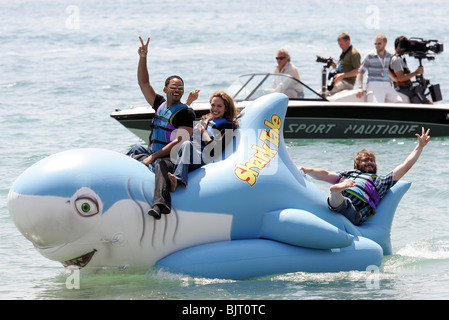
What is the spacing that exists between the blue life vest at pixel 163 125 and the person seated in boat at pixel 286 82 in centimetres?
553

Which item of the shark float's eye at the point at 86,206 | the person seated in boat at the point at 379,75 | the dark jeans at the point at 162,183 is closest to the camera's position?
the shark float's eye at the point at 86,206

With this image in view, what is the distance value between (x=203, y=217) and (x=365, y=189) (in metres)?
1.63

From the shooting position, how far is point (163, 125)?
6.30m

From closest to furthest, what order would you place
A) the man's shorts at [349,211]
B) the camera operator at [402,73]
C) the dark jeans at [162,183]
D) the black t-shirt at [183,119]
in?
the dark jeans at [162,183]
the black t-shirt at [183,119]
the man's shorts at [349,211]
the camera operator at [402,73]

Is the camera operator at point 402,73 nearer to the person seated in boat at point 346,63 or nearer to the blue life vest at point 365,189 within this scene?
the person seated in boat at point 346,63

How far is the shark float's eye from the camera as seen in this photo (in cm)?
560

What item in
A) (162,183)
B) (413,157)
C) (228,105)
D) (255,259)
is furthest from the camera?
(413,157)

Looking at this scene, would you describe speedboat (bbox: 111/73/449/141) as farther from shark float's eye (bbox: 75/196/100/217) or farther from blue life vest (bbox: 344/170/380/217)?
shark float's eye (bbox: 75/196/100/217)

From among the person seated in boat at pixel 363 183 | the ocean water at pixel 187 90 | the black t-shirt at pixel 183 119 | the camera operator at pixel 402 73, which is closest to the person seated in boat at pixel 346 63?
the camera operator at pixel 402 73

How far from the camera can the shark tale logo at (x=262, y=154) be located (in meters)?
6.16

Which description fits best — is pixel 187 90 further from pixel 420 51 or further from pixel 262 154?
pixel 262 154

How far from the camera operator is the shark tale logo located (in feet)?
20.0

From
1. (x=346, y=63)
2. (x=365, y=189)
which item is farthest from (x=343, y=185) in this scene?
(x=346, y=63)

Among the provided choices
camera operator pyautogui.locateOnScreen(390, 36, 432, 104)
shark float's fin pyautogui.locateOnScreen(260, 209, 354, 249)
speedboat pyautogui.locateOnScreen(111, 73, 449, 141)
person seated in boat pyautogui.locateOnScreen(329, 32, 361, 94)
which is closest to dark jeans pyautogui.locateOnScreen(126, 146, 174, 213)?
shark float's fin pyautogui.locateOnScreen(260, 209, 354, 249)
